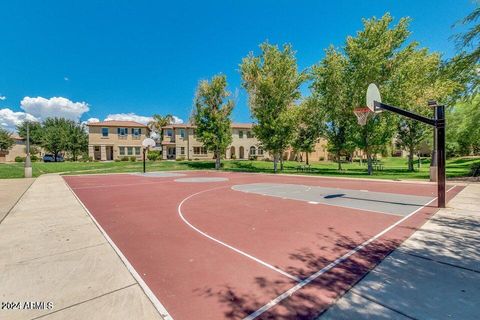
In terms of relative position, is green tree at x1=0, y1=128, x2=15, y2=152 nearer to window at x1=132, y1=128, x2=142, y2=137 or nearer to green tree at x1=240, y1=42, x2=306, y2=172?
window at x1=132, y1=128, x2=142, y2=137

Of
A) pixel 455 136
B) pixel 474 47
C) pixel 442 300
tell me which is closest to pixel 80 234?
pixel 442 300

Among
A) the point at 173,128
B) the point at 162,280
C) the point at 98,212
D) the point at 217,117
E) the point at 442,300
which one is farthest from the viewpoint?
the point at 173,128

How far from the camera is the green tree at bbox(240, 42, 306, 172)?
2865 centimetres

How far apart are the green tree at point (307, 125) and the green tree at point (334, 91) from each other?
1486 millimetres

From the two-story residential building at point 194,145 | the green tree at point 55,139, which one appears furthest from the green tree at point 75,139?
the two-story residential building at point 194,145

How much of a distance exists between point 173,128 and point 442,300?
164 ft

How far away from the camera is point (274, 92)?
28.8 metres

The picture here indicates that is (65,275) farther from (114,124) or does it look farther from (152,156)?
(114,124)

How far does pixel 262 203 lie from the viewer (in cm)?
1006

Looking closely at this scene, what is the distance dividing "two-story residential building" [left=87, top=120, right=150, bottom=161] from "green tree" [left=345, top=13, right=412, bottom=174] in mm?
41183

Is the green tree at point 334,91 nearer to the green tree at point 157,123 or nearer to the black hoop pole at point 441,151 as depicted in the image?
the black hoop pole at point 441,151

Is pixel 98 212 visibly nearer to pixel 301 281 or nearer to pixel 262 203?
pixel 262 203

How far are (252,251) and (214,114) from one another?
101 feet

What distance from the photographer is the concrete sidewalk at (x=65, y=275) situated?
124 inches
